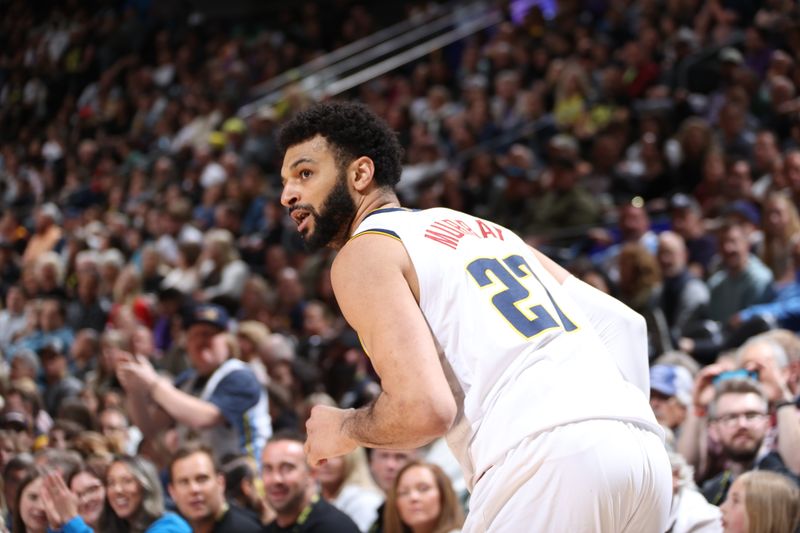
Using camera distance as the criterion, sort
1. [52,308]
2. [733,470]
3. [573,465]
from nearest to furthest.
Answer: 1. [573,465]
2. [733,470]
3. [52,308]

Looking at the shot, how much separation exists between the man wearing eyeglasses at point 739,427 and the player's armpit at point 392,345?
2815 millimetres

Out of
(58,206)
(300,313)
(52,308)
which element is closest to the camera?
(300,313)

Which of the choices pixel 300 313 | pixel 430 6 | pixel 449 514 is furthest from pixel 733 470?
pixel 430 6

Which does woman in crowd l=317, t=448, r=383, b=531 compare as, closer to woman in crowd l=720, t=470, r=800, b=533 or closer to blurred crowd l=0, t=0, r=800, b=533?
blurred crowd l=0, t=0, r=800, b=533

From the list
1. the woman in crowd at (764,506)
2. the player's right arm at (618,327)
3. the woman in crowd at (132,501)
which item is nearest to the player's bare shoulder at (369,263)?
the player's right arm at (618,327)

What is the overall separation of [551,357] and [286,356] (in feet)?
19.1

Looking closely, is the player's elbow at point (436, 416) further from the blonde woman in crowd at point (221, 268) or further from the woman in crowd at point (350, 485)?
the blonde woman in crowd at point (221, 268)

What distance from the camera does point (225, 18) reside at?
1930 centimetres

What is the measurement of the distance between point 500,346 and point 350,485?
150 inches

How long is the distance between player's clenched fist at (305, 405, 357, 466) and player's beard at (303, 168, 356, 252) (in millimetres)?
487

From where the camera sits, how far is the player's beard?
9.73ft

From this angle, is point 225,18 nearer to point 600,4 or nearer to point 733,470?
point 600,4

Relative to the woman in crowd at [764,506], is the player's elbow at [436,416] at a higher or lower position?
higher

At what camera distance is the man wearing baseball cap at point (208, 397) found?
18.7 ft
